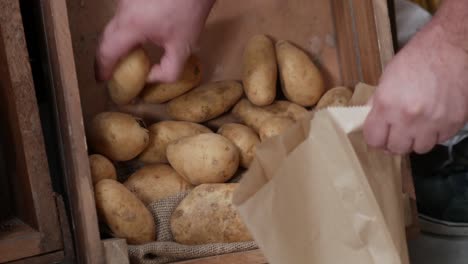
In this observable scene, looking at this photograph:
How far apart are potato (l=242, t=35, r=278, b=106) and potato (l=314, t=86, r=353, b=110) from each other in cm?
6

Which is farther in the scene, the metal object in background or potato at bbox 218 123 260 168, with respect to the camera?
the metal object in background

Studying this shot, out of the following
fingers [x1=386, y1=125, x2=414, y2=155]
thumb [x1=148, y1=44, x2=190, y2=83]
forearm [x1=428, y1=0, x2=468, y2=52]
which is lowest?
fingers [x1=386, y1=125, x2=414, y2=155]

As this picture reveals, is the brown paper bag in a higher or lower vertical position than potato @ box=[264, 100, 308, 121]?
higher

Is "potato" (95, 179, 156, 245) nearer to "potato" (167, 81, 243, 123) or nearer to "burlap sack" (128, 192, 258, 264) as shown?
"burlap sack" (128, 192, 258, 264)

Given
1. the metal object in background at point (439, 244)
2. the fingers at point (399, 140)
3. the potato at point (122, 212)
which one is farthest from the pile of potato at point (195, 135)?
the metal object in background at point (439, 244)

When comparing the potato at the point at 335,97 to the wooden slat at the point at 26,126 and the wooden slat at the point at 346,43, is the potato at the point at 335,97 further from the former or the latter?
the wooden slat at the point at 26,126

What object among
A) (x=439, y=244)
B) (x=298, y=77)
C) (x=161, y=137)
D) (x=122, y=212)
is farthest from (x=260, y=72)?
(x=439, y=244)

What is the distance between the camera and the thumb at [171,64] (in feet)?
2.64

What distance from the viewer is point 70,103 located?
0.73 metres

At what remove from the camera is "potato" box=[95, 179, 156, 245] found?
2.48 ft

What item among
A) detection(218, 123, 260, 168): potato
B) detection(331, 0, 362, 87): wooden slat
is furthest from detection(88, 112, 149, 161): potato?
detection(331, 0, 362, 87): wooden slat

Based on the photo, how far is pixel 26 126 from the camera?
72cm

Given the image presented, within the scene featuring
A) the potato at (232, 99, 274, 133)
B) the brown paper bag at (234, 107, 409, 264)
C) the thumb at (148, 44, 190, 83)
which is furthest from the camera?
the potato at (232, 99, 274, 133)

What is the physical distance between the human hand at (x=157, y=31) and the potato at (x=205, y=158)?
8 centimetres
